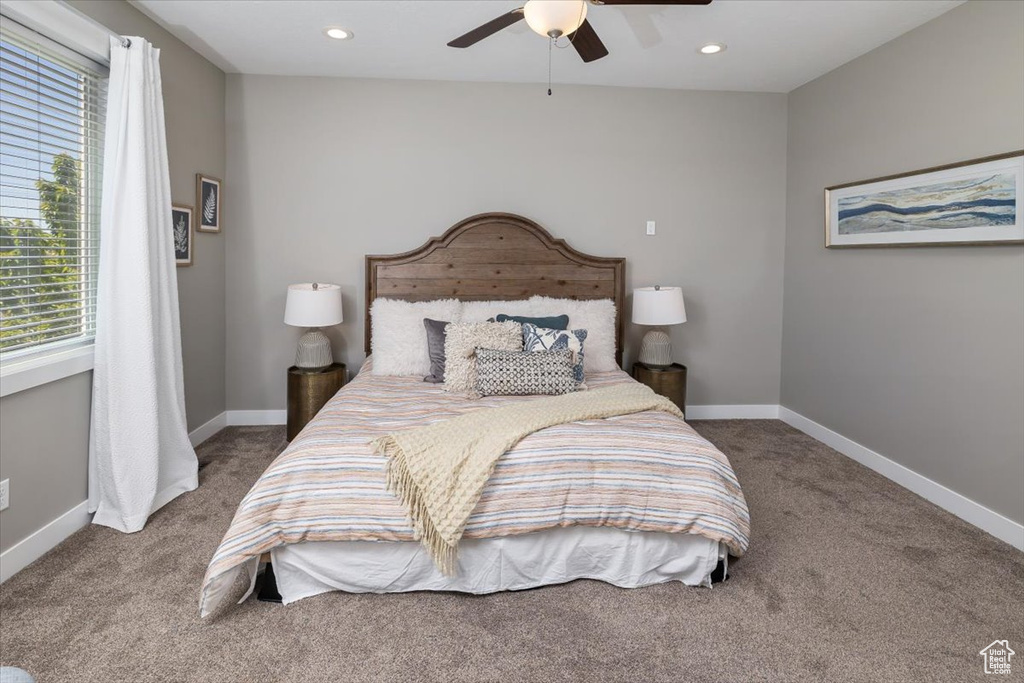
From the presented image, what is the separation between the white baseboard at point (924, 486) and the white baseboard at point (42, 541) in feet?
13.7

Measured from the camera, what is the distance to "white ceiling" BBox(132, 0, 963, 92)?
3.00 metres

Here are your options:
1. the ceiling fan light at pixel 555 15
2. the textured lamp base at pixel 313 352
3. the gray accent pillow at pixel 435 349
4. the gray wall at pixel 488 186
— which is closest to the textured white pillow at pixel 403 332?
the gray accent pillow at pixel 435 349

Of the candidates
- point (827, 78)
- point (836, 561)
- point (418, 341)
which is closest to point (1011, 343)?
point (836, 561)

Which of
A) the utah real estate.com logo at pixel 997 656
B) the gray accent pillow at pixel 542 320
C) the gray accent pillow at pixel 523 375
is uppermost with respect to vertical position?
the gray accent pillow at pixel 542 320

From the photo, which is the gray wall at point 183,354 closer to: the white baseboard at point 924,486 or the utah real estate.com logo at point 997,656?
the utah real estate.com logo at point 997,656

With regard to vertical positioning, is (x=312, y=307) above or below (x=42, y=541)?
above

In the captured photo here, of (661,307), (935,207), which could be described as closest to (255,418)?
(661,307)

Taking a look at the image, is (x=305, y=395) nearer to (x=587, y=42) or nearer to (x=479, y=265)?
(x=479, y=265)

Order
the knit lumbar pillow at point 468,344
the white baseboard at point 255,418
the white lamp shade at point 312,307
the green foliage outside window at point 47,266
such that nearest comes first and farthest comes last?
the green foliage outside window at point 47,266 → the knit lumbar pillow at point 468,344 → the white lamp shade at point 312,307 → the white baseboard at point 255,418

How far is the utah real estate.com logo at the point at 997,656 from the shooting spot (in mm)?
1844

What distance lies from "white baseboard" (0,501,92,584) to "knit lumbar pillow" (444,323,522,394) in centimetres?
178

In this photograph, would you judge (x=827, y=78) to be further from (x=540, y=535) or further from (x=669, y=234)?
(x=540, y=535)

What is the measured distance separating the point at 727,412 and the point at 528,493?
2.98 m

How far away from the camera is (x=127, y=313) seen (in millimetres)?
2797
